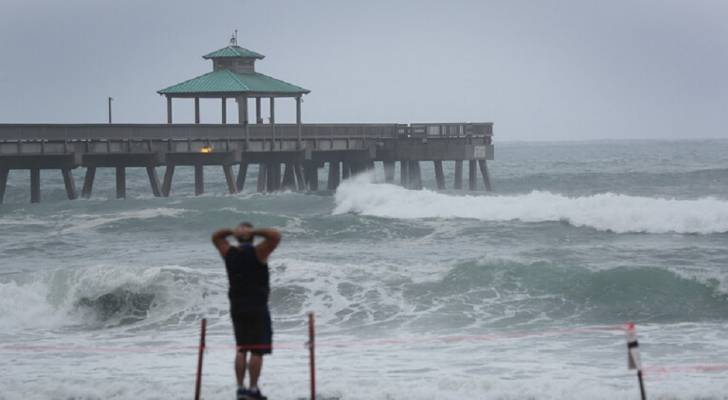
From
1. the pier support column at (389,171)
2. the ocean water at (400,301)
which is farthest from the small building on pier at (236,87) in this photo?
the ocean water at (400,301)

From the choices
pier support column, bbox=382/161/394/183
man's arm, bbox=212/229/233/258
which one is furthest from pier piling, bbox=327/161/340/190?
man's arm, bbox=212/229/233/258

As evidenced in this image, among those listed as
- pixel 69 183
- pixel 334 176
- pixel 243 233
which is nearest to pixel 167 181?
pixel 69 183

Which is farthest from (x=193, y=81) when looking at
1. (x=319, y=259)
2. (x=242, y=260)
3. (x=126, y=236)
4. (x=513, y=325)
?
(x=242, y=260)

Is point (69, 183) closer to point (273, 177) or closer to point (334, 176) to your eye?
point (273, 177)

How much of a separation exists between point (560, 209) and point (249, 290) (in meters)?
29.7

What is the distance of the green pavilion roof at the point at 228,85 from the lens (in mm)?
52844

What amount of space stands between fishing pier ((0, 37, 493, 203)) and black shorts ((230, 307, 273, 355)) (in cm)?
3299

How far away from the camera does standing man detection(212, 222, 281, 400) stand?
12148 mm

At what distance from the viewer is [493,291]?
25266 mm

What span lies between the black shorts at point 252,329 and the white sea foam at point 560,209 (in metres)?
25.4

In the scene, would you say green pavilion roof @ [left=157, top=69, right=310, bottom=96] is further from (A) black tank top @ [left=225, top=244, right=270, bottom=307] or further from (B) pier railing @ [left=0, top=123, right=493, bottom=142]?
(A) black tank top @ [left=225, top=244, right=270, bottom=307]

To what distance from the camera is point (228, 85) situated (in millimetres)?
53000

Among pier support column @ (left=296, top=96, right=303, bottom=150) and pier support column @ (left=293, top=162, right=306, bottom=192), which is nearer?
pier support column @ (left=296, top=96, right=303, bottom=150)

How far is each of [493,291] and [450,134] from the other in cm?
3057
